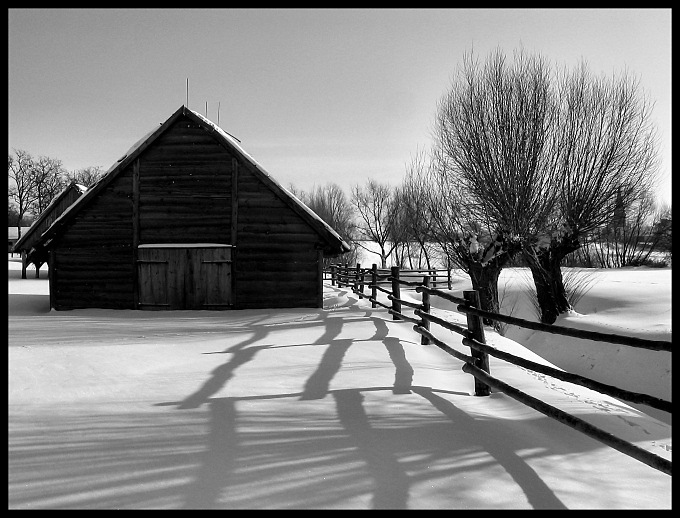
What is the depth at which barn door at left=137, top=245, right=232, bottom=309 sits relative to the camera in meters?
13.8

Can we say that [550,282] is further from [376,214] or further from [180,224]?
[376,214]

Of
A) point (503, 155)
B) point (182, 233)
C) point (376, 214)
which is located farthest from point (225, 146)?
point (376, 214)

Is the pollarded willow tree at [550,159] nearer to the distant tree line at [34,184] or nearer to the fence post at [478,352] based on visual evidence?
the fence post at [478,352]

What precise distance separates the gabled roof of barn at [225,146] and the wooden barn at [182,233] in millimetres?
41

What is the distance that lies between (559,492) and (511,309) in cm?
2072

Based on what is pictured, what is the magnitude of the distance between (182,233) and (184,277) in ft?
4.30

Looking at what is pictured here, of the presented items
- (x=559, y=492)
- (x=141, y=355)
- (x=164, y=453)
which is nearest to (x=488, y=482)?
(x=559, y=492)

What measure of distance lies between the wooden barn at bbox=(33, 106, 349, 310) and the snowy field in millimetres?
5321

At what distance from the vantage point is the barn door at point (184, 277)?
45.2 ft

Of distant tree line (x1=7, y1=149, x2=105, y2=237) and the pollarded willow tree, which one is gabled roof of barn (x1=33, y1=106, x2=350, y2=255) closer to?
the pollarded willow tree

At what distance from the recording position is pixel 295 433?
4039mm

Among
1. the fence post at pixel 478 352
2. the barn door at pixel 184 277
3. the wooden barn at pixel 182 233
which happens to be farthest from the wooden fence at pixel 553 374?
the barn door at pixel 184 277

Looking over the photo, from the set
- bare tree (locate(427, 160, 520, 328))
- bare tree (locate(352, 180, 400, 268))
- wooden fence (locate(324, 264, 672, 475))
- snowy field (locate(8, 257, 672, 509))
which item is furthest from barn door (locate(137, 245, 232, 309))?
bare tree (locate(352, 180, 400, 268))

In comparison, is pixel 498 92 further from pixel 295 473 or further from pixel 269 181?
pixel 295 473
